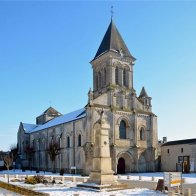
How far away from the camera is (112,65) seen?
5062 centimetres

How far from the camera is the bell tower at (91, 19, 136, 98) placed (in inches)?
1989

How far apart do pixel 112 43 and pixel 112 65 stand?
13.7 feet

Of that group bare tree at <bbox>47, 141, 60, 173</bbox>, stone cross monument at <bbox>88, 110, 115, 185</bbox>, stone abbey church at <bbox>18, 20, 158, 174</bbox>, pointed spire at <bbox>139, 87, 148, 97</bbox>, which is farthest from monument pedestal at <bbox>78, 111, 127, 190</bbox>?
pointed spire at <bbox>139, 87, 148, 97</bbox>

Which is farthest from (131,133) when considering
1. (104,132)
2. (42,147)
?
(104,132)

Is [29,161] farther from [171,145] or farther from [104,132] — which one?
[104,132]

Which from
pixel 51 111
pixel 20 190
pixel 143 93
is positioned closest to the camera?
pixel 20 190

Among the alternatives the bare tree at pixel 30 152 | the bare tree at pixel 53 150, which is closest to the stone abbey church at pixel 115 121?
the bare tree at pixel 53 150

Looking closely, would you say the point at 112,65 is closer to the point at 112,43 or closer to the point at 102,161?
the point at 112,43

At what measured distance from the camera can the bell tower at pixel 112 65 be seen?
50.5 metres

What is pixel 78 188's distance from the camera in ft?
73.4

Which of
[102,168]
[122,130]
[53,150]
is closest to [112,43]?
[122,130]

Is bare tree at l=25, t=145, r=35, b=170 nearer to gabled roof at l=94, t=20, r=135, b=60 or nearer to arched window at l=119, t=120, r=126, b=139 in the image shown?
arched window at l=119, t=120, r=126, b=139

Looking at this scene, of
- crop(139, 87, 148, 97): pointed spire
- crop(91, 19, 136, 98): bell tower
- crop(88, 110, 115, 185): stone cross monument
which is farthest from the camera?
crop(139, 87, 148, 97): pointed spire

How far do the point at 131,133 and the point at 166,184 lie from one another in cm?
3062
